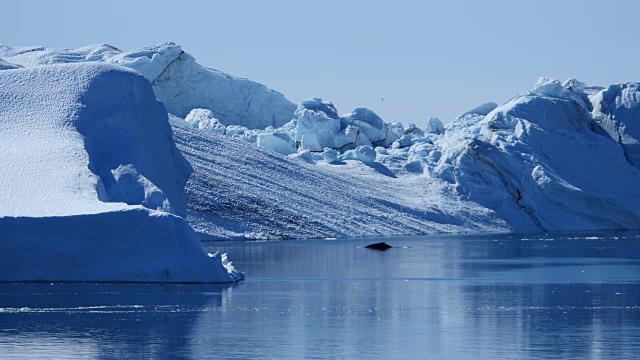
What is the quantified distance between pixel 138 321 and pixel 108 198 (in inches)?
329

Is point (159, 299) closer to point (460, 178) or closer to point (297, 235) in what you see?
point (297, 235)

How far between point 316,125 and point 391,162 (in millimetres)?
4765

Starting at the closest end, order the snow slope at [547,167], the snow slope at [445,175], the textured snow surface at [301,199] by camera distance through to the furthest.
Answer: the textured snow surface at [301,199] → the snow slope at [445,175] → the snow slope at [547,167]

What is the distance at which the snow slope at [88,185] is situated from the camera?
25.2 meters

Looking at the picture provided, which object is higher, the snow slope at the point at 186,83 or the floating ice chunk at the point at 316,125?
the snow slope at the point at 186,83

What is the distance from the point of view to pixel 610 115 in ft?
220

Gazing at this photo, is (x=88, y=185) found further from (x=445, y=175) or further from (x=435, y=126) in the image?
(x=435, y=126)

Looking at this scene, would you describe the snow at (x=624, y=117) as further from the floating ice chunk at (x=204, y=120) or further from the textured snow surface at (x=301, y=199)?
the floating ice chunk at (x=204, y=120)

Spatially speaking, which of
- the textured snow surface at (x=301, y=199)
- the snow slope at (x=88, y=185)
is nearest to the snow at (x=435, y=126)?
the textured snow surface at (x=301, y=199)

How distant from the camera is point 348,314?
67.6 ft

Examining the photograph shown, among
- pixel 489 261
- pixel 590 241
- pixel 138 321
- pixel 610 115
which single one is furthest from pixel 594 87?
pixel 138 321

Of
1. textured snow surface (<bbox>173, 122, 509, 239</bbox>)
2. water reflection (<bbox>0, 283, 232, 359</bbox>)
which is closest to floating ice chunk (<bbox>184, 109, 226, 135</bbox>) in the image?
textured snow surface (<bbox>173, 122, 509, 239</bbox>)

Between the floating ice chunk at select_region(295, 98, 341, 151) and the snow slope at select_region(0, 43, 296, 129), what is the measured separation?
745 cm

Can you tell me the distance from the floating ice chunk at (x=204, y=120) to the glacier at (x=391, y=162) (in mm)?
126
